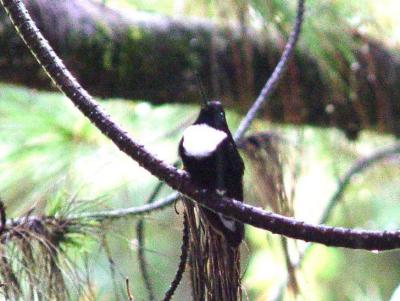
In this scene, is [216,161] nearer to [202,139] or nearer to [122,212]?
[202,139]

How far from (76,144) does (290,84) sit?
51 centimetres

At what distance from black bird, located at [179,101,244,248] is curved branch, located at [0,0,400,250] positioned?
28mm

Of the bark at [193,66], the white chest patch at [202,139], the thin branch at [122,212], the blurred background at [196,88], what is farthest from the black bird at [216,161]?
the bark at [193,66]

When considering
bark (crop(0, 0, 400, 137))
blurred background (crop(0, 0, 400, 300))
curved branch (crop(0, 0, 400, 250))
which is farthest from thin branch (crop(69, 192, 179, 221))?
bark (crop(0, 0, 400, 137))

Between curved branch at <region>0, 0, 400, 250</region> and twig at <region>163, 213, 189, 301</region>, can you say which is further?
twig at <region>163, 213, 189, 301</region>

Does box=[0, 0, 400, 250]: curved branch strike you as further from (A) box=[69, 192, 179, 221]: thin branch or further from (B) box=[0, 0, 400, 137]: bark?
(B) box=[0, 0, 400, 137]: bark

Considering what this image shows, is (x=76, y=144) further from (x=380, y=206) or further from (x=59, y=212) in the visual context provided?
(x=380, y=206)

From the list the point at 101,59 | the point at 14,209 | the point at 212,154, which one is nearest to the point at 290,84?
the point at 101,59

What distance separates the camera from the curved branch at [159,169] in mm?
935

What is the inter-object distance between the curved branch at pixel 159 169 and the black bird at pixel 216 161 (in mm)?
28

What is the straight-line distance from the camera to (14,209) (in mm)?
1929

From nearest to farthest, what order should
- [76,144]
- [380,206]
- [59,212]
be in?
[59,212]
[76,144]
[380,206]

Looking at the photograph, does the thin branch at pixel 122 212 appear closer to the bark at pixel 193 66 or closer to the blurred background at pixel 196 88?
the blurred background at pixel 196 88

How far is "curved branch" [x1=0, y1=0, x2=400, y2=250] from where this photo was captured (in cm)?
94
